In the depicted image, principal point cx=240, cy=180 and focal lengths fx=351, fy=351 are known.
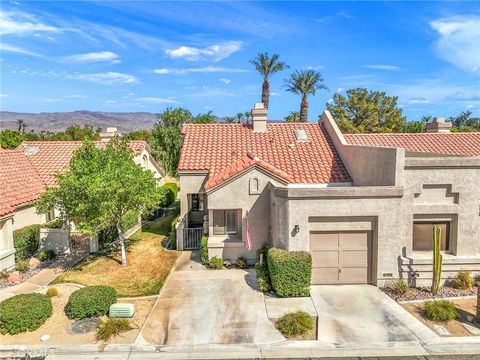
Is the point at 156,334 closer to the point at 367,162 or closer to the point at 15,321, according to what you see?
the point at 15,321

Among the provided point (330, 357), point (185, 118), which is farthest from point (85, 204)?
point (185, 118)

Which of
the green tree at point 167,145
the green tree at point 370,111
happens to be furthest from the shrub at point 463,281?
the green tree at point 370,111

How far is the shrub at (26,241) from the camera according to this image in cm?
1891

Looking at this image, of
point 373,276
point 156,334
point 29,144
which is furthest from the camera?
point 29,144

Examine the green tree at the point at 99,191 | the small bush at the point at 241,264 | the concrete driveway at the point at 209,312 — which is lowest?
the concrete driveway at the point at 209,312

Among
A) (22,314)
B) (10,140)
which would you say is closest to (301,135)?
(22,314)

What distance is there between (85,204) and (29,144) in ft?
59.3

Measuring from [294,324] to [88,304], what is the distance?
24.1ft

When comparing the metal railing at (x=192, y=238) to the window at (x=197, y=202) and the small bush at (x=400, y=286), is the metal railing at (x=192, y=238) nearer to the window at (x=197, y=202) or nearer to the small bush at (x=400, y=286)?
the window at (x=197, y=202)

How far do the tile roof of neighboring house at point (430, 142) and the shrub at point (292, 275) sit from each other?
14503mm

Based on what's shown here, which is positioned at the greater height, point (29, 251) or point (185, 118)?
point (185, 118)

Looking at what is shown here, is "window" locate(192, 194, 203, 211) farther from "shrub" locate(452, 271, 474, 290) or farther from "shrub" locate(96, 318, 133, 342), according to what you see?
"shrub" locate(452, 271, 474, 290)

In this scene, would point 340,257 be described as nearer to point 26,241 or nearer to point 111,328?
point 111,328

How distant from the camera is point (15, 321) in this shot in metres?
11.8
